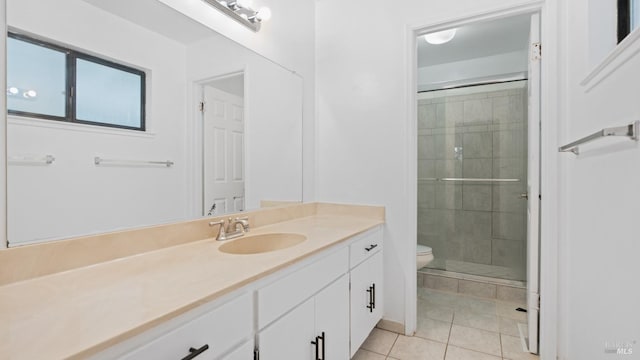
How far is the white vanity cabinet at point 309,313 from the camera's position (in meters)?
0.96

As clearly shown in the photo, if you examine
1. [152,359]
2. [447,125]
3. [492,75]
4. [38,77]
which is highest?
[492,75]

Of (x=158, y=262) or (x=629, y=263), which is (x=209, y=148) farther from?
(x=629, y=263)

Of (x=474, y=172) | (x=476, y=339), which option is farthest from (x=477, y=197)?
(x=476, y=339)

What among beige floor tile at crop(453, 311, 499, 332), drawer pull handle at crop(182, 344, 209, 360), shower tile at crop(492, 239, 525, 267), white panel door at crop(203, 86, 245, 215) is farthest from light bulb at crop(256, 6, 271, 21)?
shower tile at crop(492, 239, 525, 267)

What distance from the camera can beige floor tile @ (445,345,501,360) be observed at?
5.57 ft

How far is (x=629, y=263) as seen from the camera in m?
0.81

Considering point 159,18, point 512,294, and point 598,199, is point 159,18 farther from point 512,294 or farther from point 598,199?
point 512,294

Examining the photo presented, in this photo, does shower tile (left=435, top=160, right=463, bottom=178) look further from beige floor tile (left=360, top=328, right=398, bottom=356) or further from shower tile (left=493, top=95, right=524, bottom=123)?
beige floor tile (left=360, top=328, right=398, bottom=356)

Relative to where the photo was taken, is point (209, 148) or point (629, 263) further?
point (209, 148)

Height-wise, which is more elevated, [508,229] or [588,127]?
[588,127]

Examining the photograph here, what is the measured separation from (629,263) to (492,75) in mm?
2995

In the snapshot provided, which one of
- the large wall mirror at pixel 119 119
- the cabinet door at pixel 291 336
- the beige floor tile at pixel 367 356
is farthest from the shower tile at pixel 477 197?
the cabinet door at pixel 291 336

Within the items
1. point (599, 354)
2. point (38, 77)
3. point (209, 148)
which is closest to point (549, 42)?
point (599, 354)

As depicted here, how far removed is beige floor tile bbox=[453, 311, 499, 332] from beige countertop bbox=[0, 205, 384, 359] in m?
1.53
